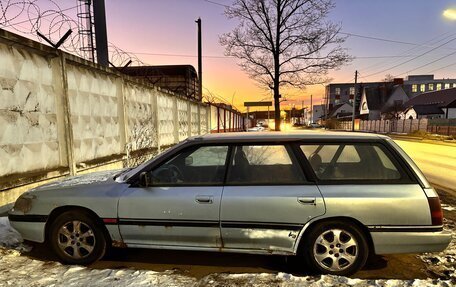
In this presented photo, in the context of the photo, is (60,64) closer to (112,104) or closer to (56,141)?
(56,141)

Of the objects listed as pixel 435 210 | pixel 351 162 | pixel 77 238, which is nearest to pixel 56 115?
pixel 77 238

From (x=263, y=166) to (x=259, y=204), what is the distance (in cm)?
48

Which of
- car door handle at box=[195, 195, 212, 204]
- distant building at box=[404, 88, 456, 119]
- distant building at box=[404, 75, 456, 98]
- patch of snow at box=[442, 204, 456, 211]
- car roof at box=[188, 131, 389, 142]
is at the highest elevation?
distant building at box=[404, 75, 456, 98]

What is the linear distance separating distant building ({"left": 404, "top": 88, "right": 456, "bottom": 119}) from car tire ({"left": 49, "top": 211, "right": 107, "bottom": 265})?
60.3 m

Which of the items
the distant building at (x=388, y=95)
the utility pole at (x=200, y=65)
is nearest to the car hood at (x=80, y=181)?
the utility pole at (x=200, y=65)

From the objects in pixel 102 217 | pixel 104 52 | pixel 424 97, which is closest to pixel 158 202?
pixel 102 217

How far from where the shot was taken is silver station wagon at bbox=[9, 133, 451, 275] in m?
3.40

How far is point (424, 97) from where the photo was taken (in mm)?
63219

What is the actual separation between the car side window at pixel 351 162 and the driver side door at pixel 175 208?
1.06m

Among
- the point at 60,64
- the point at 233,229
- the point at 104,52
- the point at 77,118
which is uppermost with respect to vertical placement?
the point at 104,52

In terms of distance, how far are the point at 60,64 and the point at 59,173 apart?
2.16 m

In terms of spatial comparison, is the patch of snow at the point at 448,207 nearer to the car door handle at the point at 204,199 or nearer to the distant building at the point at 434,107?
the car door handle at the point at 204,199

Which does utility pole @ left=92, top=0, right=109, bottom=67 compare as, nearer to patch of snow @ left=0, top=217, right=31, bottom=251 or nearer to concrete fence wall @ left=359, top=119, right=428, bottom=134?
patch of snow @ left=0, top=217, right=31, bottom=251

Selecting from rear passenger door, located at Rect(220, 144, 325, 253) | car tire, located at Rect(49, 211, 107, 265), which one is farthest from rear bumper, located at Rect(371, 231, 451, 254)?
car tire, located at Rect(49, 211, 107, 265)
